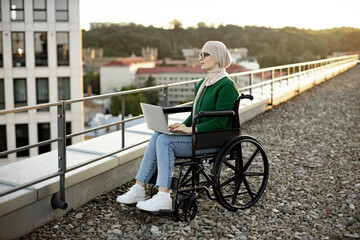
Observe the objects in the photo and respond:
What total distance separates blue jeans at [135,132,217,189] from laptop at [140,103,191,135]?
6 cm

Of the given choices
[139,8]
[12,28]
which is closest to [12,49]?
[12,28]

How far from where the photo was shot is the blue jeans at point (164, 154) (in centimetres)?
382

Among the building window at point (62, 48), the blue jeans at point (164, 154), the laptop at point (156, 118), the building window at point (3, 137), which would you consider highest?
the building window at point (62, 48)

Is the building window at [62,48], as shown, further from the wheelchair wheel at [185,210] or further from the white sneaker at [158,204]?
the white sneaker at [158,204]

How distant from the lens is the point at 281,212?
14.3 ft

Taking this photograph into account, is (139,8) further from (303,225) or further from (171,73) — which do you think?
(303,225)

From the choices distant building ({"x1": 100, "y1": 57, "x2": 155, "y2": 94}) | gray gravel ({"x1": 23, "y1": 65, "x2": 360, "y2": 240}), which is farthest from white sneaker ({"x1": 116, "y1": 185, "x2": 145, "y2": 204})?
distant building ({"x1": 100, "y1": 57, "x2": 155, "y2": 94})

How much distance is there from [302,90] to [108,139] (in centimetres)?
982

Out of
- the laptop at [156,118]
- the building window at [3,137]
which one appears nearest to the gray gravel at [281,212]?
the laptop at [156,118]

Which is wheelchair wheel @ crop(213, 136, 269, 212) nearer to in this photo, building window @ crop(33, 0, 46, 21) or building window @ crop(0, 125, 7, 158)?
building window @ crop(0, 125, 7, 158)

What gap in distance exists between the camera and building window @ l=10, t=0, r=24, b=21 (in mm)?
26031

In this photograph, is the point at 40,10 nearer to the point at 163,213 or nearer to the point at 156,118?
the point at 156,118

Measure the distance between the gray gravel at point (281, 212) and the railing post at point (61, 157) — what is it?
0.18 meters

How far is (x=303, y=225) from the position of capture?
4.04 meters
